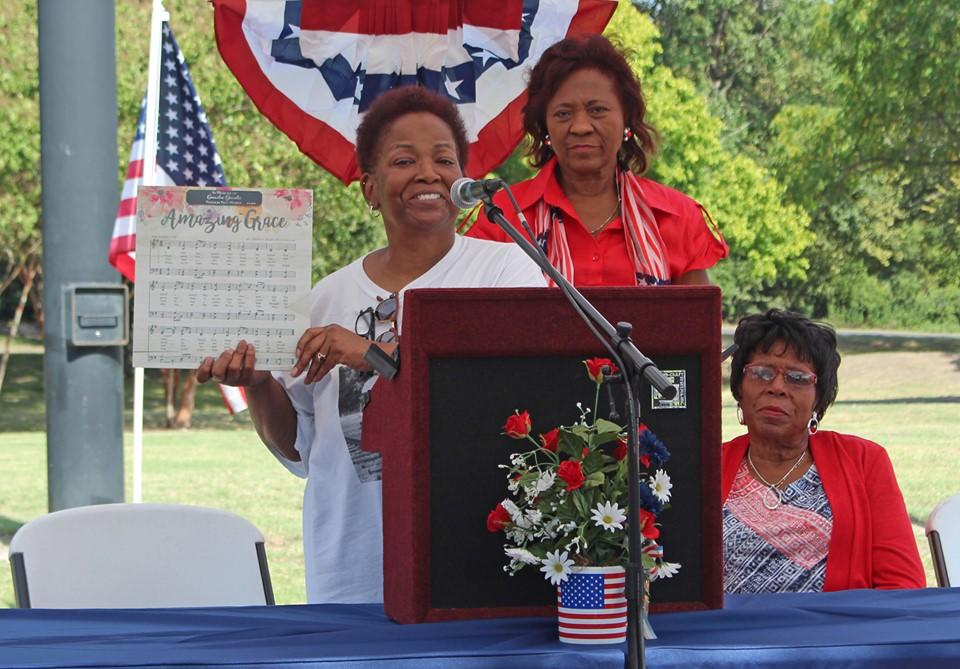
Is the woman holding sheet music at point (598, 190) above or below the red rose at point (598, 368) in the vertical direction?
above

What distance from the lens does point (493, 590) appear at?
2.31 metres

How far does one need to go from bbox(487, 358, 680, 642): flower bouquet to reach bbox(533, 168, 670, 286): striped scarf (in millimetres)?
1375

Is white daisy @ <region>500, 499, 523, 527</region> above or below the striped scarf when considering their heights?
below

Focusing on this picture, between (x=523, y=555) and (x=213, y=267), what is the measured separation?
856 mm

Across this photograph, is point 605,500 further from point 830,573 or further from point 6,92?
point 6,92

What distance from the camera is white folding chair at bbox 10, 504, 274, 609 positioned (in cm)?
317

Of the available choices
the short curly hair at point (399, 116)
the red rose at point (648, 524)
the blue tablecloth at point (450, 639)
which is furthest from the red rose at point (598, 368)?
the short curly hair at point (399, 116)

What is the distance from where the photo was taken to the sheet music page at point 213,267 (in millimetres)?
2590

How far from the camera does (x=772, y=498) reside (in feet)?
11.1

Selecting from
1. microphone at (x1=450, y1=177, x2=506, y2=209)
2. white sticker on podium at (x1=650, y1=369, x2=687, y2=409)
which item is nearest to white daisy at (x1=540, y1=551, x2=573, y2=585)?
white sticker on podium at (x1=650, y1=369, x2=687, y2=409)

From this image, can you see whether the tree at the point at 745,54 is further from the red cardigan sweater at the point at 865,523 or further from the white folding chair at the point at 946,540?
the red cardigan sweater at the point at 865,523

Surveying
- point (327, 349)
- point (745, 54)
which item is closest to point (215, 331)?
point (327, 349)

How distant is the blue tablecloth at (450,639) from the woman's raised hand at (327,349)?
47 cm

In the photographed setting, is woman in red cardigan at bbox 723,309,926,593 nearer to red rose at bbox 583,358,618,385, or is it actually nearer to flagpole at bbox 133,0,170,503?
red rose at bbox 583,358,618,385
